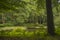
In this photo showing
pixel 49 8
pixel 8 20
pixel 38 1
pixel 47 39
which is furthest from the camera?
pixel 8 20

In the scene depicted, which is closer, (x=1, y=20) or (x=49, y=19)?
(x=49, y=19)

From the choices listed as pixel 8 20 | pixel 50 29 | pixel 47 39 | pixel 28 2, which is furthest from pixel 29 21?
pixel 47 39

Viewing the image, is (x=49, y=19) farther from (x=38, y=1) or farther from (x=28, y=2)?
(x=28, y=2)

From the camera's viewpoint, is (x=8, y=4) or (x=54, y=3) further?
(x=54, y=3)

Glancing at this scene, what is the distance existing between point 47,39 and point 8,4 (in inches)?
172

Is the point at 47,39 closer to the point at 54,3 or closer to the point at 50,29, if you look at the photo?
the point at 50,29

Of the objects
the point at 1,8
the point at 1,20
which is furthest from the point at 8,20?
the point at 1,8

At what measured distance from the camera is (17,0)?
14.2 m

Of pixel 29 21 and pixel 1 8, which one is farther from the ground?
pixel 1 8

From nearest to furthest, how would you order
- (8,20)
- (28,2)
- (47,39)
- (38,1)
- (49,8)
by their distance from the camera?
(47,39) → (49,8) → (38,1) → (28,2) → (8,20)

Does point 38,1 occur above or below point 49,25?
above

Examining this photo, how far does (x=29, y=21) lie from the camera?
37.6 metres

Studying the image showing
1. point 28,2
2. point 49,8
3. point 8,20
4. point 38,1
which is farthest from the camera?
point 8,20

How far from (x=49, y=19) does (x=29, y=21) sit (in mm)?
24564
